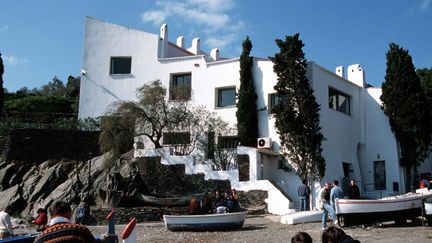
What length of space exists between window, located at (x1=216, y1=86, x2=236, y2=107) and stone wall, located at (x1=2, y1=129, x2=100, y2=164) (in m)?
7.64

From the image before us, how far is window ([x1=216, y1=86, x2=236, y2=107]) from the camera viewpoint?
90.7 ft

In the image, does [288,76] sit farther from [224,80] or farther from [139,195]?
[139,195]

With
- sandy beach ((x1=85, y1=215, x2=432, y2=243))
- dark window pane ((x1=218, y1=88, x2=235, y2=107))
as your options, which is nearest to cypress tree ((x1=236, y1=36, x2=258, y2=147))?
dark window pane ((x1=218, y1=88, x2=235, y2=107))

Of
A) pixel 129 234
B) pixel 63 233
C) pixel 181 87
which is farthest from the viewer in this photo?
pixel 181 87

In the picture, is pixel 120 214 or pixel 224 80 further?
pixel 224 80

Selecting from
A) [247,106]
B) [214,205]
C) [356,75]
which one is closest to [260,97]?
[247,106]

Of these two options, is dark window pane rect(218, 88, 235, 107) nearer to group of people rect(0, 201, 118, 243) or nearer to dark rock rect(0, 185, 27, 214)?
dark rock rect(0, 185, 27, 214)

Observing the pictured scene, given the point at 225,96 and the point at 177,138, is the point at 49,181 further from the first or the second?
the point at 225,96

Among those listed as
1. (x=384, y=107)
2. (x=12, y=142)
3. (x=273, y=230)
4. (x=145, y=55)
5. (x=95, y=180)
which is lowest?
(x=273, y=230)

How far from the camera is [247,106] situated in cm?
2586

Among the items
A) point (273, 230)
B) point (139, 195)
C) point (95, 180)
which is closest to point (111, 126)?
point (95, 180)

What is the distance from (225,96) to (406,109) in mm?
9672

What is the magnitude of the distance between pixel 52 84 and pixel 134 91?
4772 cm

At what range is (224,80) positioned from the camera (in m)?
27.7
